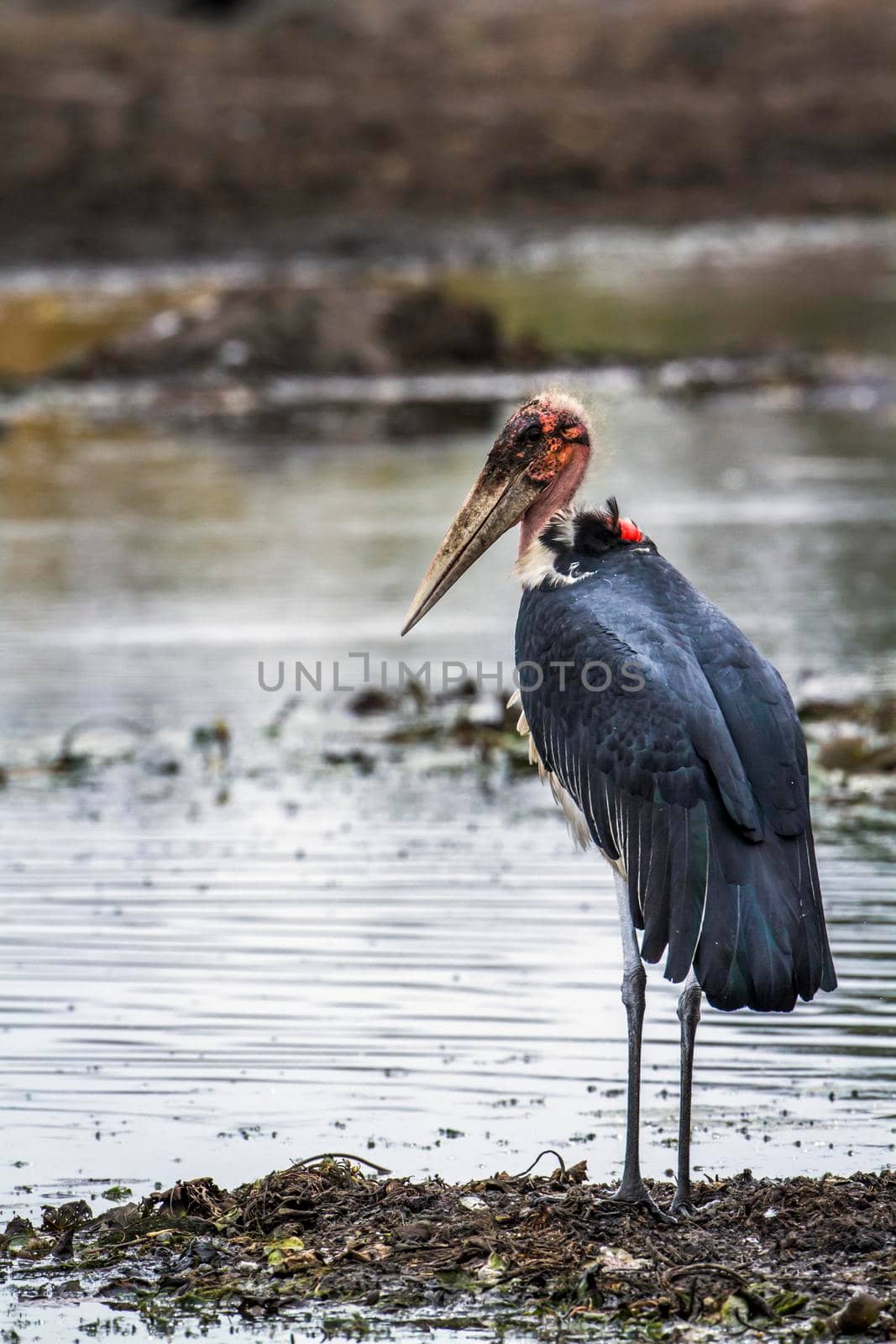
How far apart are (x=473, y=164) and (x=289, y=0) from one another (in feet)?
63.1

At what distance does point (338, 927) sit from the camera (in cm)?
750

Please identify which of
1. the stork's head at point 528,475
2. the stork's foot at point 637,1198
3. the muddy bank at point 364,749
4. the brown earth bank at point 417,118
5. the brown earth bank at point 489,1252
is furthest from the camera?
the brown earth bank at point 417,118

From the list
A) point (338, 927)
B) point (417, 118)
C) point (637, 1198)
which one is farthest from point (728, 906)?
point (417, 118)

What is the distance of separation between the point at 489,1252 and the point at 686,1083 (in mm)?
621

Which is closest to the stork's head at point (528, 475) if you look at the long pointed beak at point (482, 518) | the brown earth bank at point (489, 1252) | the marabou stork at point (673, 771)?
A: the long pointed beak at point (482, 518)

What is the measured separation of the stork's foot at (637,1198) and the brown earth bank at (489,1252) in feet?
0.05

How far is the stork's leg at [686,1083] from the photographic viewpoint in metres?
5.06

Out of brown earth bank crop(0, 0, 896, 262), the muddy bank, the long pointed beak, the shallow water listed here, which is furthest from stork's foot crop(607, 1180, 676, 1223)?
brown earth bank crop(0, 0, 896, 262)

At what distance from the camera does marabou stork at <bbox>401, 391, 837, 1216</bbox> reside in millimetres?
4848

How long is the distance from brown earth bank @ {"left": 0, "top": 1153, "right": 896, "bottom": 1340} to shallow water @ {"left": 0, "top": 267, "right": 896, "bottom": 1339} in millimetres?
266

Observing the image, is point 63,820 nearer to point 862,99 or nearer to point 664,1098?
point 664,1098

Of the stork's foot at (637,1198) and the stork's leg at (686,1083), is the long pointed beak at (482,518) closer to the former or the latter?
the stork's leg at (686,1083)

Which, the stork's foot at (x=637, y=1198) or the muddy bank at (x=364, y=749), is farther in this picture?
the muddy bank at (x=364, y=749)

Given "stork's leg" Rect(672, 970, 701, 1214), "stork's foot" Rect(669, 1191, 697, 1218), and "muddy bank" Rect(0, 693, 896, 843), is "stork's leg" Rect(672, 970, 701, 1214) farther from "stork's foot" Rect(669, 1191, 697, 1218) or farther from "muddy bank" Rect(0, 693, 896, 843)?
"muddy bank" Rect(0, 693, 896, 843)
